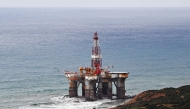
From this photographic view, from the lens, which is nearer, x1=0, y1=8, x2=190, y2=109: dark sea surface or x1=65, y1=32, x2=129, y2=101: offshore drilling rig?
x1=65, y1=32, x2=129, y2=101: offshore drilling rig

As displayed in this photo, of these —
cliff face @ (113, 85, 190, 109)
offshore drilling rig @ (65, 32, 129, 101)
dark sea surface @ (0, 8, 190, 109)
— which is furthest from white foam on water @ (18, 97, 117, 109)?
cliff face @ (113, 85, 190, 109)

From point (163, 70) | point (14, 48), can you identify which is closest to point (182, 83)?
point (163, 70)

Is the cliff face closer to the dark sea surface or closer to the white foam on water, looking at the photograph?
the white foam on water

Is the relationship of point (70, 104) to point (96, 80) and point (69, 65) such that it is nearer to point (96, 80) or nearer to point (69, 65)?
point (96, 80)

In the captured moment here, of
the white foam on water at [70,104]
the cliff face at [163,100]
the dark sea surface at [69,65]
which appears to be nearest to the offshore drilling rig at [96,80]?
the white foam on water at [70,104]

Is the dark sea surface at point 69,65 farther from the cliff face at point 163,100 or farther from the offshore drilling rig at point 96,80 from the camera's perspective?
the cliff face at point 163,100

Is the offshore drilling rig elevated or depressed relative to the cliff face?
elevated
